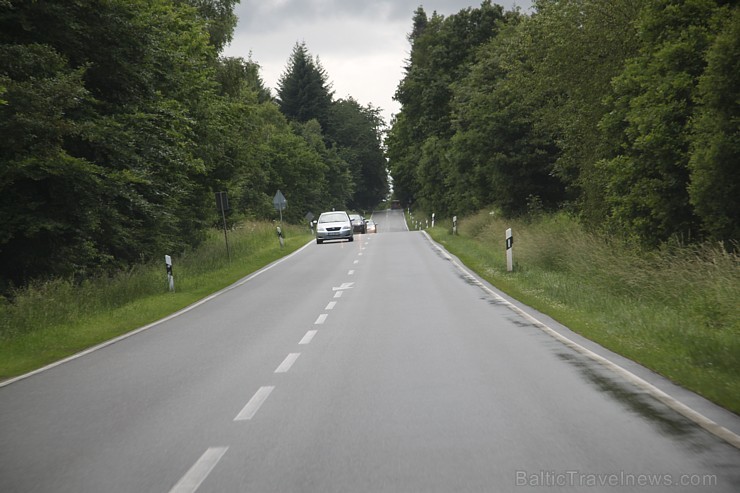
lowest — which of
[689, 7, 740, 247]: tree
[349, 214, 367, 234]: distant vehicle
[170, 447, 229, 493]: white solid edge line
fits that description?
[349, 214, 367, 234]: distant vehicle

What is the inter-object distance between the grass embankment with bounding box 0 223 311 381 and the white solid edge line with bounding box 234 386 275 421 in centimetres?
386

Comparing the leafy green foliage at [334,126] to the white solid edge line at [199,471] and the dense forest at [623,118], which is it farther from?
the white solid edge line at [199,471]

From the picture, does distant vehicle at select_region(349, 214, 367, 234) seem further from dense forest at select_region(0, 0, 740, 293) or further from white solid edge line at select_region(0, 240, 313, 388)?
white solid edge line at select_region(0, 240, 313, 388)

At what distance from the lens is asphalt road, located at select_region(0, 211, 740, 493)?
4.43m

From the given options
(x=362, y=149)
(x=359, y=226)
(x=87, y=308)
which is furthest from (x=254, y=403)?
(x=362, y=149)

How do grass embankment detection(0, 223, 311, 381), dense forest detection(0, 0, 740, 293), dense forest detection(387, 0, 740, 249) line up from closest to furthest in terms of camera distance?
grass embankment detection(0, 223, 311, 381), dense forest detection(387, 0, 740, 249), dense forest detection(0, 0, 740, 293)

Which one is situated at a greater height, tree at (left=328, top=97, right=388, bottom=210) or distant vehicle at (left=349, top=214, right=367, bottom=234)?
tree at (left=328, top=97, right=388, bottom=210)

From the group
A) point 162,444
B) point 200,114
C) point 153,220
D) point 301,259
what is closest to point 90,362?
point 162,444

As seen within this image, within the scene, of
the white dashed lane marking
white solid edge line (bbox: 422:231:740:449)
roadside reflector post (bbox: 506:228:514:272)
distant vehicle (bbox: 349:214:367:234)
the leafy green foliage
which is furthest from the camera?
the leafy green foliage

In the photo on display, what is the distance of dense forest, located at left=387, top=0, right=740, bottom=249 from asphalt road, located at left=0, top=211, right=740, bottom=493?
5.77 meters

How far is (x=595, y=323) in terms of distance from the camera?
10711 millimetres

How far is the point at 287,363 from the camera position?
27.6 ft

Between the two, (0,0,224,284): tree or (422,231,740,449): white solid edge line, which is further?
(0,0,224,284): tree

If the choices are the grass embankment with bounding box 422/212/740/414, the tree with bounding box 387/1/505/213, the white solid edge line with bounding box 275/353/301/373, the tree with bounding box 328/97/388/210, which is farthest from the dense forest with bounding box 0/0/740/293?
the tree with bounding box 328/97/388/210
